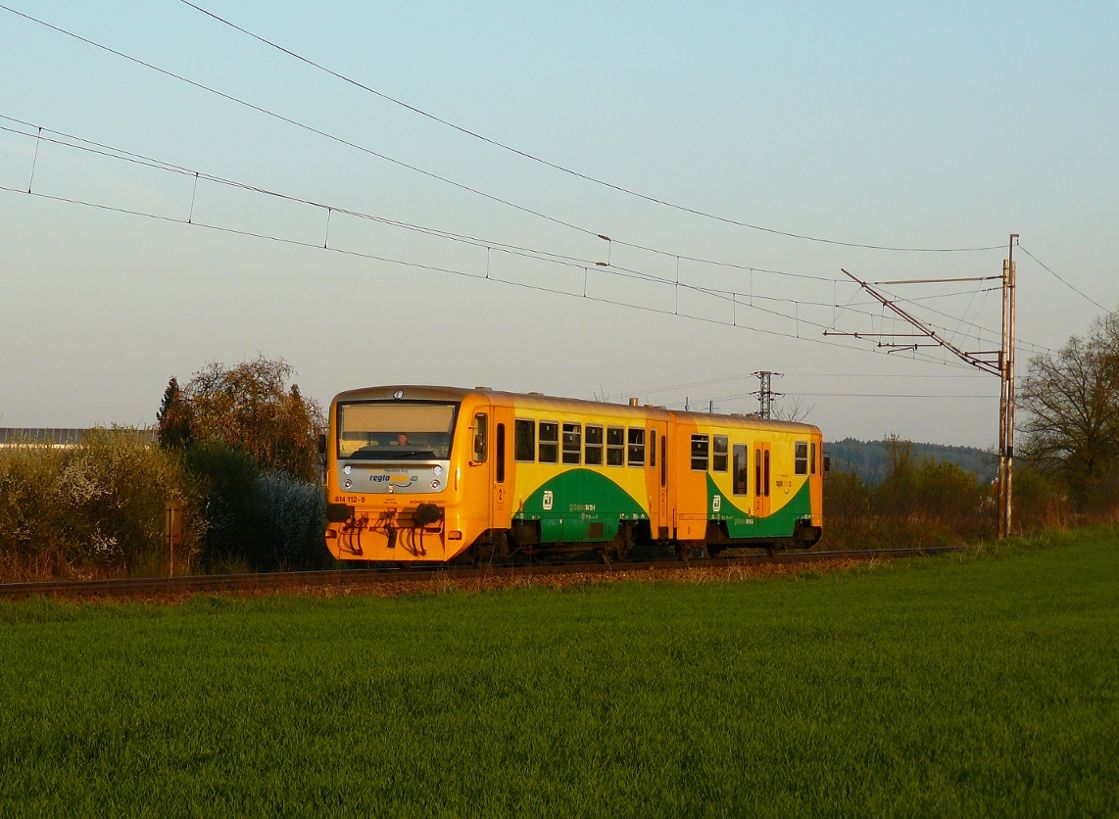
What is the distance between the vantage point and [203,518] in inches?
1151

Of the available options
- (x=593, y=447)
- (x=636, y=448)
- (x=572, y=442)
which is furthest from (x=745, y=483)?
(x=572, y=442)

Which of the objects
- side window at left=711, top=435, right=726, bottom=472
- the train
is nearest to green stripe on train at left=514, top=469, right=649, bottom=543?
the train

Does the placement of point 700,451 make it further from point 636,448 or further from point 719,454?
point 636,448

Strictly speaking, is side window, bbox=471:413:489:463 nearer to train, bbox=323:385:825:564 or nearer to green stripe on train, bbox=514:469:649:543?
train, bbox=323:385:825:564

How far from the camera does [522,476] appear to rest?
25062 millimetres

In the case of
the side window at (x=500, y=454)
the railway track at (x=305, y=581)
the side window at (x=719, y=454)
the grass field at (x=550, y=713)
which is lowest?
the grass field at (x=550, y=713)

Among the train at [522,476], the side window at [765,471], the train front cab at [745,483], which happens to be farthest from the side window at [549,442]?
the side window at [765,471]

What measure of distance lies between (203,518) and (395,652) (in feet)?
53.0

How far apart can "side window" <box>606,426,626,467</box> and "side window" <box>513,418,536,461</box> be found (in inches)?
93.1

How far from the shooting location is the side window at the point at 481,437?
78.1 feet

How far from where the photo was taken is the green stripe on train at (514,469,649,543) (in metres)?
25.6

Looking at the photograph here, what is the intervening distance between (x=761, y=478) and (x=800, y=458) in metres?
2.29

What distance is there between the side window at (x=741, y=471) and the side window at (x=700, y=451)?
1270 mm

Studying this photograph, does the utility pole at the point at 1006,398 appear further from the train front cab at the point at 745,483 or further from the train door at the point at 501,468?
the train door at the point at 501,468
